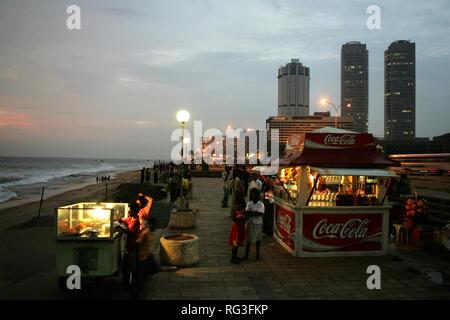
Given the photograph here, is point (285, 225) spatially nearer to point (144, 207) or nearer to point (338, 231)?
point (338, 231)

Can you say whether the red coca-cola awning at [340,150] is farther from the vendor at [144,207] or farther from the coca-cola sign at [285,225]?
the vendor at [144,207]

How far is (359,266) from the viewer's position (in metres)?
7.34

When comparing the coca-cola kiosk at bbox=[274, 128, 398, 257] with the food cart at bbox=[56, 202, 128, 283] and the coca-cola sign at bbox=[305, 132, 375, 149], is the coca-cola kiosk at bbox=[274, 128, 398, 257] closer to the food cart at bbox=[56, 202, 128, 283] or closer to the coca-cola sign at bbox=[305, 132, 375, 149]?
the coca-cola sign at bbox=[305, 132, 375, 149]

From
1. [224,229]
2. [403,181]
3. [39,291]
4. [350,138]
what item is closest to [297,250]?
A: [350,138]

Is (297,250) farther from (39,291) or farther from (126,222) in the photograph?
(39,291)

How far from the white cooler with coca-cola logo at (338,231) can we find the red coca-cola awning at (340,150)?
3.55ft

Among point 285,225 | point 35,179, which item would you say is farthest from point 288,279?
point 35,179

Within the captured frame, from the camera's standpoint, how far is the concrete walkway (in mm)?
5707

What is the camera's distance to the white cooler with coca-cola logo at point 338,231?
8.01m

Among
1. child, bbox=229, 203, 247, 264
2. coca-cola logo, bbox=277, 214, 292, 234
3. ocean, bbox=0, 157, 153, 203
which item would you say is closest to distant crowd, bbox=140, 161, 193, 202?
coca-cola logo, bbox=277, 214, 292, 234

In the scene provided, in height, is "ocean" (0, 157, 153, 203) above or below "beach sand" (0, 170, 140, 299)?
below

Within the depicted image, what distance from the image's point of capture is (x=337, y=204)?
26.9 feet

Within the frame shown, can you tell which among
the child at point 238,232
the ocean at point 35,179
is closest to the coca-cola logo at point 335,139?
the child at point 238,232

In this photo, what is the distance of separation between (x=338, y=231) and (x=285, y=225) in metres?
1.38
